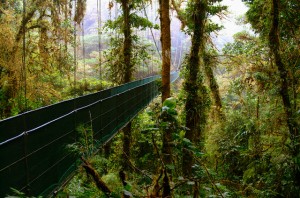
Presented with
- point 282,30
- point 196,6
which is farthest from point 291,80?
point 196,6

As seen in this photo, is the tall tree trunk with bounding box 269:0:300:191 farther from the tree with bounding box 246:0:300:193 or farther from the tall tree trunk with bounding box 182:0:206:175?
the tall tree trunk with bounding box 182:0:206:175

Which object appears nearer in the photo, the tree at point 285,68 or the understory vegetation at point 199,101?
the understory vegetation at point 199,101

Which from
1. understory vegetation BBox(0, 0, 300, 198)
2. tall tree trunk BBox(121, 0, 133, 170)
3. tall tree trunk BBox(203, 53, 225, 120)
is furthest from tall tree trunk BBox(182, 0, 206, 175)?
tall tree trunk BBox(121, 0, 133, 170)

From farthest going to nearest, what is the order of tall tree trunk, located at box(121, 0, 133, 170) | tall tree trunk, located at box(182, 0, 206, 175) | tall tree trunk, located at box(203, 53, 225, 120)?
tall tree trunk, located at box(121, 0, 133, 170) → tall tree trunk, located at box(203, 53, 225, 120) → tall tree trunk, located at box(182, 0, 206, 175)

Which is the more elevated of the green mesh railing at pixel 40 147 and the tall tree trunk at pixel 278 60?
the tall tree trunk at pixel 278 60

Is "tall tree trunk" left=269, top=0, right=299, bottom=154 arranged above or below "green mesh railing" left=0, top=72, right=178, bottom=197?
above

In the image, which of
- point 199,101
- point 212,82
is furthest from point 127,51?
point 199,101

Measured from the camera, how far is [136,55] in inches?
339

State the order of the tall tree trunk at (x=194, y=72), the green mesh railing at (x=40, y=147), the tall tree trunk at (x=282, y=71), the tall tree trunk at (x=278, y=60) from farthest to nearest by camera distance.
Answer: the tall tree trunk at (x=194, y=72), the tall tree trunk at (x=278, y=60), the tall tree trunk at (x=282, y=71), the green mesh railing at (x=40, y=147)

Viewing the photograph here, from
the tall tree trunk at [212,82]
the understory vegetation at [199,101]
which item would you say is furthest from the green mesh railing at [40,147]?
the tall tree trunk at [212,82]

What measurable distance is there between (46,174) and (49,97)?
6.32 m

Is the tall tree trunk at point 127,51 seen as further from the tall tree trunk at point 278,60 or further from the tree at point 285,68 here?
the tall tree trunk at point 278,60

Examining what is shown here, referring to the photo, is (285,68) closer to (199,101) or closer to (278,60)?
(278,60)

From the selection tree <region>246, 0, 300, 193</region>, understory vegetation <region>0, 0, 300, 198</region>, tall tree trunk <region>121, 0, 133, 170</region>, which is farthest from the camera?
tall tree trunk <region>121, 0, 133, 170</region>
